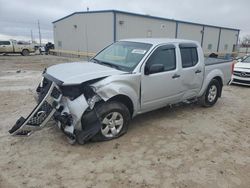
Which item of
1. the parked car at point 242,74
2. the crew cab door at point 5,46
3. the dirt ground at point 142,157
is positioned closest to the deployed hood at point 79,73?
the dirt ground at point 142,157

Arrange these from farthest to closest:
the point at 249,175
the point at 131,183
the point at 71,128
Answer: the point at 71,128
the point at 249,175
the point at 131,183

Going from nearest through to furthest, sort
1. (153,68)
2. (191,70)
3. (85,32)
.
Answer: (153,68) → (191,70) → (85,32)

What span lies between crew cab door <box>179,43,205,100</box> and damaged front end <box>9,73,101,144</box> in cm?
237

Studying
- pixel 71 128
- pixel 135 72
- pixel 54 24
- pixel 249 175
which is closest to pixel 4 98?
pixel 71 128

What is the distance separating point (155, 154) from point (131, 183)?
859 millimetres

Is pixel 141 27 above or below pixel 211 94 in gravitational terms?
above

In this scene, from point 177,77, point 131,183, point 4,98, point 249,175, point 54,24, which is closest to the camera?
point 131,183

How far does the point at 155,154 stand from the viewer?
365 centimetres

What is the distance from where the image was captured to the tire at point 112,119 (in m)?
3.77

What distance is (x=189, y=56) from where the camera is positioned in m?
5.27

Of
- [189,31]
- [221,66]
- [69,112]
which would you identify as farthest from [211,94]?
[189,31]

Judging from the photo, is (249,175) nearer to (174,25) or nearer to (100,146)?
(100,146)

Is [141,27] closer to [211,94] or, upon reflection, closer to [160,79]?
[211,94]

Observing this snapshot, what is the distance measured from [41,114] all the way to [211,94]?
4.63m
